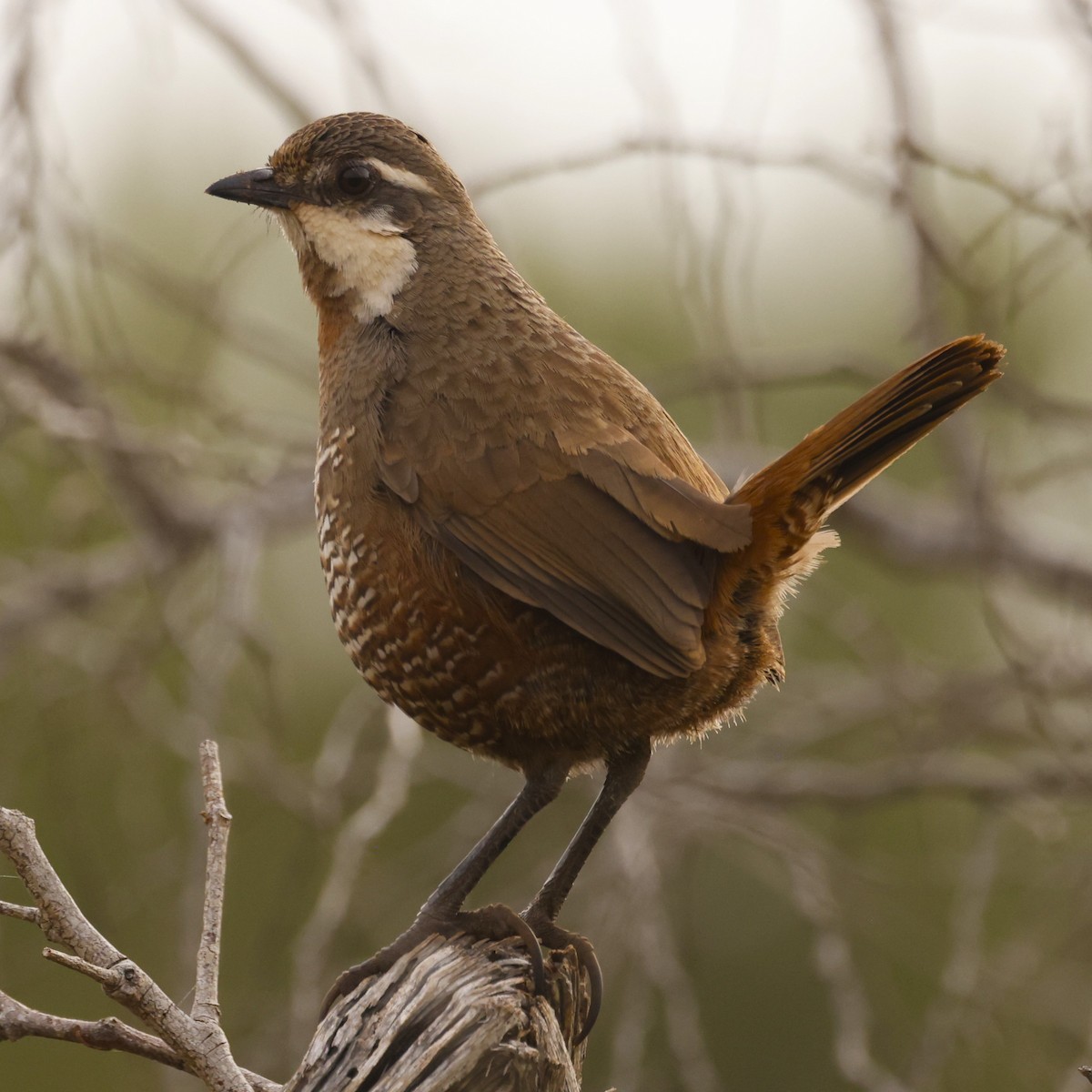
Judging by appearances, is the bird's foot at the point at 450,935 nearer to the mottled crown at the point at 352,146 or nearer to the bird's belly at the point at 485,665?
the bird's belly at the point at 485,665

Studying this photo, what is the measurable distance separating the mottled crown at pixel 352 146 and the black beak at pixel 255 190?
0.04 m

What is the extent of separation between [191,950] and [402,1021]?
2.82 ft

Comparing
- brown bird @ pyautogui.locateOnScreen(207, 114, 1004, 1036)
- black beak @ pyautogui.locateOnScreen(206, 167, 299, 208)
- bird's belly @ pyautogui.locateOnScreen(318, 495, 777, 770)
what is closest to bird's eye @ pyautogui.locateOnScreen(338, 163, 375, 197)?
black beak @ pyautogui.locateOnScreen(206, 167, 299, 208)

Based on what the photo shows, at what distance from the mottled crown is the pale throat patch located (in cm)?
11

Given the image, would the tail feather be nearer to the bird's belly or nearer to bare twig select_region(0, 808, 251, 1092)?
the bird's belly

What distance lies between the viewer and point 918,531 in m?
4.88

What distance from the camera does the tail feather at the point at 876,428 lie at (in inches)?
106

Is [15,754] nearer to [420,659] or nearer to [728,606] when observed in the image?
[420,659]

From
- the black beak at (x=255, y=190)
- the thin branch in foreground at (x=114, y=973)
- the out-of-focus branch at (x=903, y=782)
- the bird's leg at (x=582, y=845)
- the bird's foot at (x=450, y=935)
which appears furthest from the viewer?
the out-of-focus branch at (x=903, y=782)

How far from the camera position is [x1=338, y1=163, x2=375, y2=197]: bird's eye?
3.30 metres

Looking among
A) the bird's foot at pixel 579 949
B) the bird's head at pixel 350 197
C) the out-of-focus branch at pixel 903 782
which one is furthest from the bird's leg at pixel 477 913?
the bird's head at pixel 350 197

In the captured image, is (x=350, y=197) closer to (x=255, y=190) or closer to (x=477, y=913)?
(x=255, y=190)

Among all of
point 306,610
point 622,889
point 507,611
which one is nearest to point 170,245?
point 306,610

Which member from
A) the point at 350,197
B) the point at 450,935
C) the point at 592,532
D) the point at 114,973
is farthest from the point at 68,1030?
the point at 350,197
